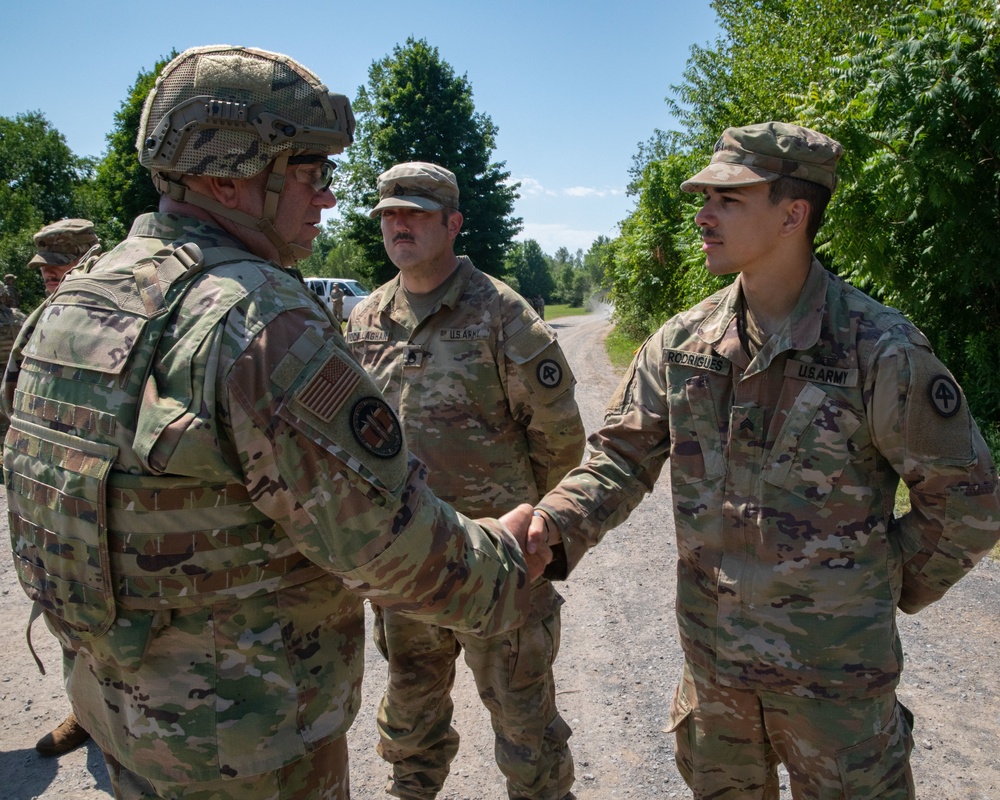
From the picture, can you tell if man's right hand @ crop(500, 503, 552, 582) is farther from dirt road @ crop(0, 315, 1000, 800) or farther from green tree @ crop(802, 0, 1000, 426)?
green tree @ crop(802, 0, 1000, 426)

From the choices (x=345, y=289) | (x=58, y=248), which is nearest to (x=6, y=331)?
(x=58, y=248)

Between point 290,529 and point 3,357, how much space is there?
8.46 m

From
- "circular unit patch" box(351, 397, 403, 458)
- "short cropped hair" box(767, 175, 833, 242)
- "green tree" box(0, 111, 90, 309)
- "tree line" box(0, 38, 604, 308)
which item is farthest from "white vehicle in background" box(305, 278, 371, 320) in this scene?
"circular unit patch" box(351, 397, 403, 458)

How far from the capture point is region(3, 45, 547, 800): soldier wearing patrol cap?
5.57ft

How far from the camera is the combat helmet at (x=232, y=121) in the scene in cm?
189

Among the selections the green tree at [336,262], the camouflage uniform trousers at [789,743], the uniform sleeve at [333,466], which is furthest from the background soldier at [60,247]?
the green tree at [336,262]

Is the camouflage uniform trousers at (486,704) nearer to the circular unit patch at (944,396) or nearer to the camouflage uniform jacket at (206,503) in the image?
the camouflage uniform jacket at (206,503)

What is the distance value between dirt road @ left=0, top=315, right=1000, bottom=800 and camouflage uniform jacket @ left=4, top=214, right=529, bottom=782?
1913mm

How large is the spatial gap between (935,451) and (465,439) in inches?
72.8

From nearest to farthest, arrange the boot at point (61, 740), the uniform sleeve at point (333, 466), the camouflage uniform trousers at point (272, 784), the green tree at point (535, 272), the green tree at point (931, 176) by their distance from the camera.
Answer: the uniform sleeve at point (333, 466)
the camouflage uniform trousers at point (272, 784)
the boot at point (61, 740)
the green tree at point (931, 176)
the green tree at point (535, 272)

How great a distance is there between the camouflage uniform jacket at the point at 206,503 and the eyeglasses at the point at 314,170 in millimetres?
289

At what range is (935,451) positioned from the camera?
2.04 metres

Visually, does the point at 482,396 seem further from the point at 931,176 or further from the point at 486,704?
the point at 931,176

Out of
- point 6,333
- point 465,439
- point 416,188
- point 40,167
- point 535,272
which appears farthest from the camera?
point 535,272
